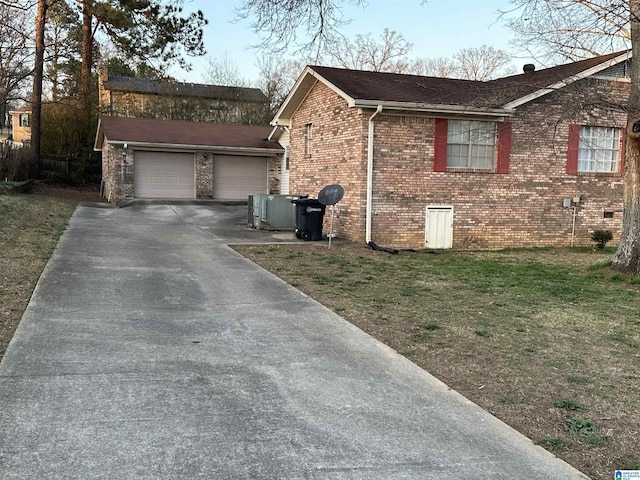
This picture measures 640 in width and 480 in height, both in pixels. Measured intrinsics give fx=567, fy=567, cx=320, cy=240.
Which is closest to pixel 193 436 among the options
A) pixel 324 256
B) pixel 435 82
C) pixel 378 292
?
pixel 378 292

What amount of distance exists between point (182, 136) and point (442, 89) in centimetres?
1415

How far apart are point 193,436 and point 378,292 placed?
5.29m

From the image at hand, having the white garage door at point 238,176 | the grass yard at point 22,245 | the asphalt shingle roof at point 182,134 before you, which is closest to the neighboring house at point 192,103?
the asphalt shingle roof at point 182,134

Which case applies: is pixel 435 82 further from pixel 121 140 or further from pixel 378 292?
pixel 121 140

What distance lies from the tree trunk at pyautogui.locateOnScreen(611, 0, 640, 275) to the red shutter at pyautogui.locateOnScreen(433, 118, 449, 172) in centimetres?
457

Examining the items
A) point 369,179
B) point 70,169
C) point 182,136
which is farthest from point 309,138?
point 70,169

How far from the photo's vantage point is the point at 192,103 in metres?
37.1

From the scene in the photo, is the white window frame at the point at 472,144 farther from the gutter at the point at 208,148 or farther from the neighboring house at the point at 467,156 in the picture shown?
the gutter at the point at 208,148

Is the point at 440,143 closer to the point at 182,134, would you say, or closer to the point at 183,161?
the point at 183,161

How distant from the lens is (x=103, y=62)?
120 ft

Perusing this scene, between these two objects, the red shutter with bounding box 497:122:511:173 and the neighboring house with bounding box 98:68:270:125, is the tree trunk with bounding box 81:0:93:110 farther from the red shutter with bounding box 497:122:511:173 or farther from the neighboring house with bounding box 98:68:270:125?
the red shutter with bounding box 497:122:511:173

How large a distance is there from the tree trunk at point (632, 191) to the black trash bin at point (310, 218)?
22.8 feet

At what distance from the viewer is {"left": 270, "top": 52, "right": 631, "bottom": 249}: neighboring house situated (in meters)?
14.0

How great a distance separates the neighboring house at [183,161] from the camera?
24328 mm
